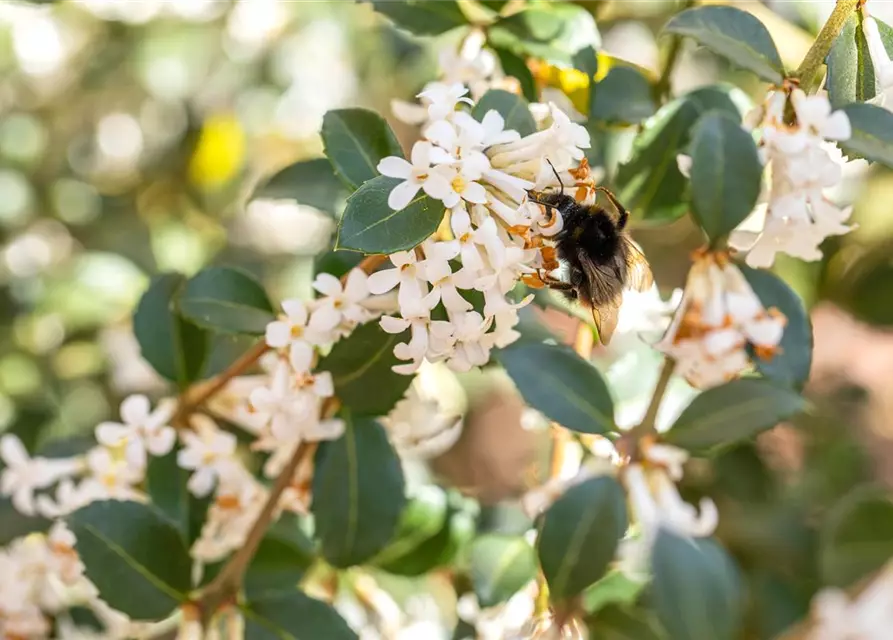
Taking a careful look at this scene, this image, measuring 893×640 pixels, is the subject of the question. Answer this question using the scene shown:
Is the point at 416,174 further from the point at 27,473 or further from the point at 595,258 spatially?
the point at 27,473

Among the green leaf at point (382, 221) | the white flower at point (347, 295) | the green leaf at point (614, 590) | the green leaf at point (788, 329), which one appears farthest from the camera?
the green leaf at point (614, 590)

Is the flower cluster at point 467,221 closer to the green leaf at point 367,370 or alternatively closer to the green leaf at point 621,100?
the green leaf at point 367,370

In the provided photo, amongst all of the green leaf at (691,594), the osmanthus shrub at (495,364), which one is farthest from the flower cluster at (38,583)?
the green leaf at (691,594)

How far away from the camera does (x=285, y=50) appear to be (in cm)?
186

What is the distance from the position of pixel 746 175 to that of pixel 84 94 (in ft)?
4.89

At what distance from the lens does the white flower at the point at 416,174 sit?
667 millimetres

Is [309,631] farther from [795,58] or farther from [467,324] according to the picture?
[795,58]

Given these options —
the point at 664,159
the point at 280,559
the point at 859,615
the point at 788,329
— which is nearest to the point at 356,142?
the point at 664,159

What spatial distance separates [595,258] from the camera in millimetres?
853

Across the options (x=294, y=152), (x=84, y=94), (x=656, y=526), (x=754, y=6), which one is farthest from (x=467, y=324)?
(x=84, y=94)

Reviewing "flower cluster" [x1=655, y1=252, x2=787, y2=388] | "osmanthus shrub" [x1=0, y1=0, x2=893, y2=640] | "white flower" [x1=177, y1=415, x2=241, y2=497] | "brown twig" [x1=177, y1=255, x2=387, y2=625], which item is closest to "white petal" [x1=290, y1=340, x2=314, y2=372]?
"osmanthus shrub" [x1=0, y1=0, x2=893, y2=640]

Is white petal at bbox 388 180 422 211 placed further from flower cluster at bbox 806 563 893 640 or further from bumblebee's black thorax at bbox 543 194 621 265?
flower cluster at bbox 806 563 893 640

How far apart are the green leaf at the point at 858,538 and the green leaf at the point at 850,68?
0.61m

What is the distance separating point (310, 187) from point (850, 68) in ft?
1.72
